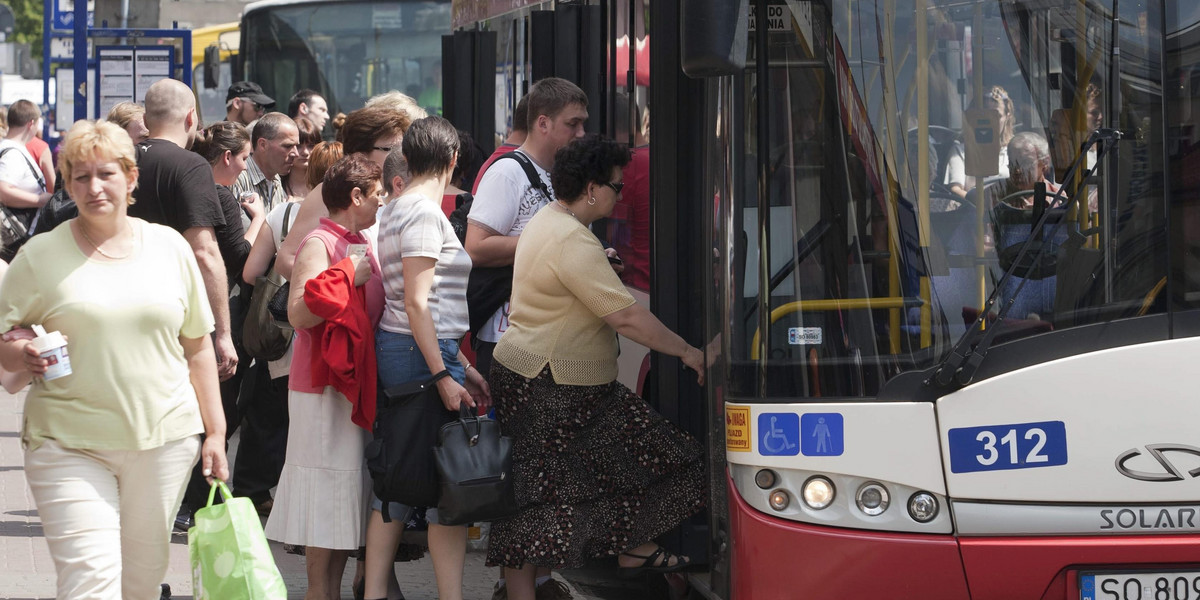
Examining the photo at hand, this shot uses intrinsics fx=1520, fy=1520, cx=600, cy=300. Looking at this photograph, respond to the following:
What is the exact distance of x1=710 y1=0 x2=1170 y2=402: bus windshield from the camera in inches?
157

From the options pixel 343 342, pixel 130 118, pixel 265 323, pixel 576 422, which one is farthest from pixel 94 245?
pixel 130 118

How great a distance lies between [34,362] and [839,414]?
2081 mm

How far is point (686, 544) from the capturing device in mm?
5246

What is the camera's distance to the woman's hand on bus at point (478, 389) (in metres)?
5.27

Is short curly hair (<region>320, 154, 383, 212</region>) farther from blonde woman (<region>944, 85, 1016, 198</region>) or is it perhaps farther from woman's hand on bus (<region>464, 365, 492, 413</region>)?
blonde woman (<region>944, 85, 1016, 198</region>)

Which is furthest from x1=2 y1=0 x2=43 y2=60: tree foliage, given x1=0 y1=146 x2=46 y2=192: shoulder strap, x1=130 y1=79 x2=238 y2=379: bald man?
x1=130 y1=79 x2=238 y2=379: bald man

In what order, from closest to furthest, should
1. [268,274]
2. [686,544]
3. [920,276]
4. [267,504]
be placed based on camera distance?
[920,276], [686,544], [268,274], [267,504]

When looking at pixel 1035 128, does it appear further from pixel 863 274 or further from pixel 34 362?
pixel 34 362

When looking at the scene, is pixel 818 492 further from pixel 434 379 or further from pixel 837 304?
pixel 434 379

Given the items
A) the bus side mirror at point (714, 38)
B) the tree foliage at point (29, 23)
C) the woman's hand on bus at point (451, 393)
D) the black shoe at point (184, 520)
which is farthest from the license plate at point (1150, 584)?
the tree foliage at point (29, 23)

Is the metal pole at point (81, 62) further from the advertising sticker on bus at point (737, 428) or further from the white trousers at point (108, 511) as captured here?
the advertising sticker on bus at point (737, 428)

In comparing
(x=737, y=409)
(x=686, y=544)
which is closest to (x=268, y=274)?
(x=686, y=544)

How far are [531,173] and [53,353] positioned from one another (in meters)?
2.30

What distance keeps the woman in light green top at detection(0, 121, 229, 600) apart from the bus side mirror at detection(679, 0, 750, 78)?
60.3 inches
